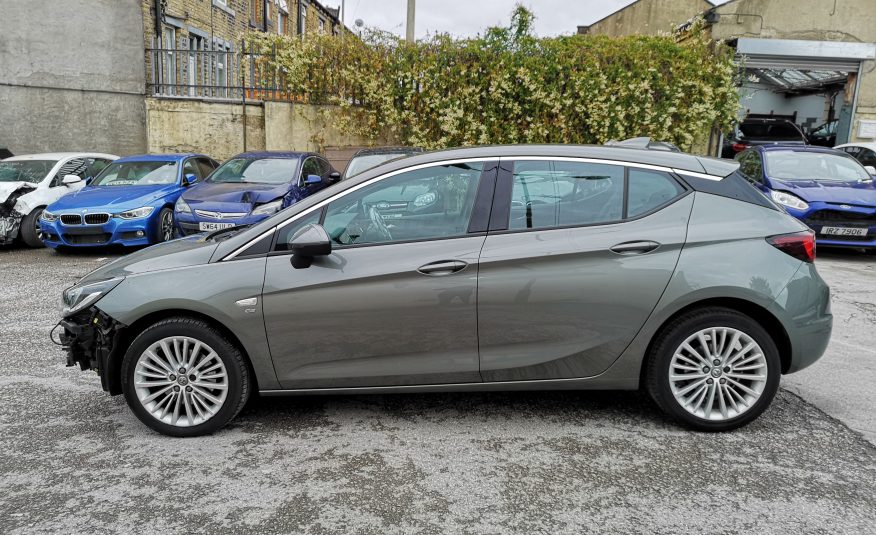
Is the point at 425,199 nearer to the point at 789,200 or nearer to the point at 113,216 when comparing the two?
the point at 113,216

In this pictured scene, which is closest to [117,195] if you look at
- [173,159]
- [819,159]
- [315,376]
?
[173,159]

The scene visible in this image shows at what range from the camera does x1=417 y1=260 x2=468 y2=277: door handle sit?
3588 mm

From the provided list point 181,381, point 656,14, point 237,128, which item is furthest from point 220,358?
point 656,14

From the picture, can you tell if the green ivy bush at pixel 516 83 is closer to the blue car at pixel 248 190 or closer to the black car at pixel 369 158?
A: the blue car at pixel 248 190

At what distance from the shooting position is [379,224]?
374 centimetres

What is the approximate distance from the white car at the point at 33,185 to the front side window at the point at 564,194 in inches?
374

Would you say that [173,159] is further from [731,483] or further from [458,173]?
[731,483]

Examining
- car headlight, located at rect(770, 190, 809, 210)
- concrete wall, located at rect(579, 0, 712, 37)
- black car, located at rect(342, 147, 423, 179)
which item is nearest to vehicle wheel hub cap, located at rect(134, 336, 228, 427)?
black car, located at rect(342, 147, 423, 179)

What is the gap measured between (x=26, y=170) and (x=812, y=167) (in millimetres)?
13211

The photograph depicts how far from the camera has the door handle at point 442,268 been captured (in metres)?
3.59

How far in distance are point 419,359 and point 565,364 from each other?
0.83 meters

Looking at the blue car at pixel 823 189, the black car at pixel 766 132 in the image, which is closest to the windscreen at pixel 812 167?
the blue car at pixel 823 189

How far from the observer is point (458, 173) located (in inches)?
151

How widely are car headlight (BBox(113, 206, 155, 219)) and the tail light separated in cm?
861
